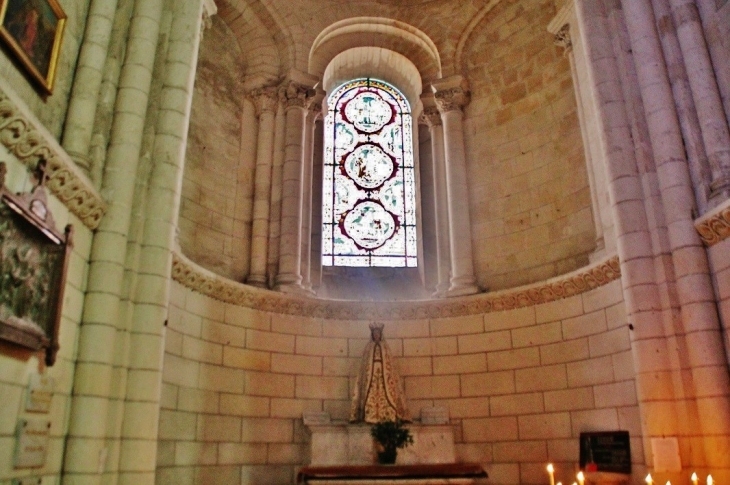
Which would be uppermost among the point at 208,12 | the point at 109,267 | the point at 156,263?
the point at 208,12

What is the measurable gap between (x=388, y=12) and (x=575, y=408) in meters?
8.05

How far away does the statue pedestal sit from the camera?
9312mm

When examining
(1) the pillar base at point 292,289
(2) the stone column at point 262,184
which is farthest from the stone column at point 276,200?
(1) the pillar base at point 292,289

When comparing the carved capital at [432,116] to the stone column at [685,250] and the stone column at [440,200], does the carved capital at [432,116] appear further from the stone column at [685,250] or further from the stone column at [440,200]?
the stone column at [685,250]

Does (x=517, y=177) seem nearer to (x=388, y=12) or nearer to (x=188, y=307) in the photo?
(x=388, y=12)

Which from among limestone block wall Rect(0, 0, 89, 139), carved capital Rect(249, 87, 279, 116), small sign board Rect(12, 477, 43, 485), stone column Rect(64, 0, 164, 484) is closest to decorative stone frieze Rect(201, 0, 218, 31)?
carved capital Rect(249, 87, 279, 116)

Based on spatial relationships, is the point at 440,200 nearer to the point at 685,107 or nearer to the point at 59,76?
the point at 685,107

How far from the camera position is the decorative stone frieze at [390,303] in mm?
8992

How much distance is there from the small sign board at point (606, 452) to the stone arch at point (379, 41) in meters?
7.16

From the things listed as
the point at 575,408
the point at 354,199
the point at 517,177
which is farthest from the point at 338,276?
the point at 575,408

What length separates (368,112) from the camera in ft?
44.1

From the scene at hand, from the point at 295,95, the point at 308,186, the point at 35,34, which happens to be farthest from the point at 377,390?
the point at 35,34

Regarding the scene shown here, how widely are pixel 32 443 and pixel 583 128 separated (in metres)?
8.64

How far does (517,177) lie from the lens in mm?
11430
